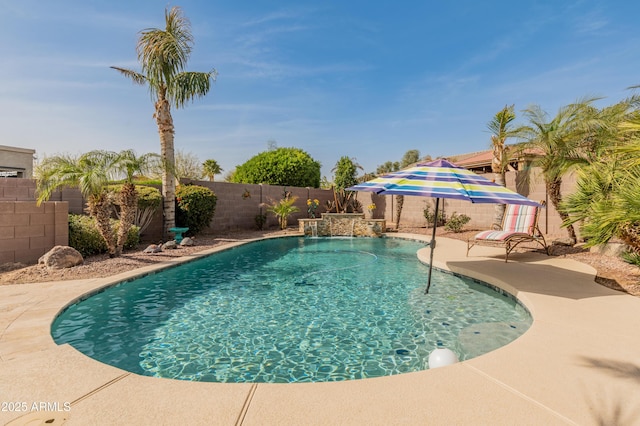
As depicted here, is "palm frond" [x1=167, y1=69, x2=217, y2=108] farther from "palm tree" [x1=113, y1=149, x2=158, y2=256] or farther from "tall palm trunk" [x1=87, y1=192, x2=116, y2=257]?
"tall palm trunk" [x1=87, y1=192, x2=116, y2=257]

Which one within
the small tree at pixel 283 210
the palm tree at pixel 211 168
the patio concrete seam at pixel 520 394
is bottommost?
the patio concrete seam at pixel 520 394

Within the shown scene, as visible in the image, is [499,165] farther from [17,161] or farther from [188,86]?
[17,161]

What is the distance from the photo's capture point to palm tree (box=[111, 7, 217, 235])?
1019 cm

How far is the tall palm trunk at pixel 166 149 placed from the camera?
1075 cm

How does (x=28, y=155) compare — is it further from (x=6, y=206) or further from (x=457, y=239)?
(x=457, y=239)

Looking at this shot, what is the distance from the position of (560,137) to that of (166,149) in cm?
1218

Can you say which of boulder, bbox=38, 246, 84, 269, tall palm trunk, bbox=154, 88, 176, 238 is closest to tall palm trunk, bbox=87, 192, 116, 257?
boulder, bbox=38, 246, 84, 269

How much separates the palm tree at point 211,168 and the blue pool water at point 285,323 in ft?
93.5

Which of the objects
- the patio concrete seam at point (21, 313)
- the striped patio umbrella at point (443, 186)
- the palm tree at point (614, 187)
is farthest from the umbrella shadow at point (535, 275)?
the patio concrete seam at point (21, 313)

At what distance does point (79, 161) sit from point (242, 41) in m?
6.29

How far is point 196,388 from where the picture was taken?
2.32 m

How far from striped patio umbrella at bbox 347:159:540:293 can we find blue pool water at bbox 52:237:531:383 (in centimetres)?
119

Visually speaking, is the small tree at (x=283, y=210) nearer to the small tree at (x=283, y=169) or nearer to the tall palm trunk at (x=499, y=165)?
the small tree at (x=283, y=169)

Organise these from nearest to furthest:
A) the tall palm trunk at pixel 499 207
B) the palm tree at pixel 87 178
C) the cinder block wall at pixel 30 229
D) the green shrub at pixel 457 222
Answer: the cinder block wall at pixel 30 229 → the palm tree at pixel 87 178 → the tall palm trunk at pixel 499 207 → the green shrub at pixel 457 222
